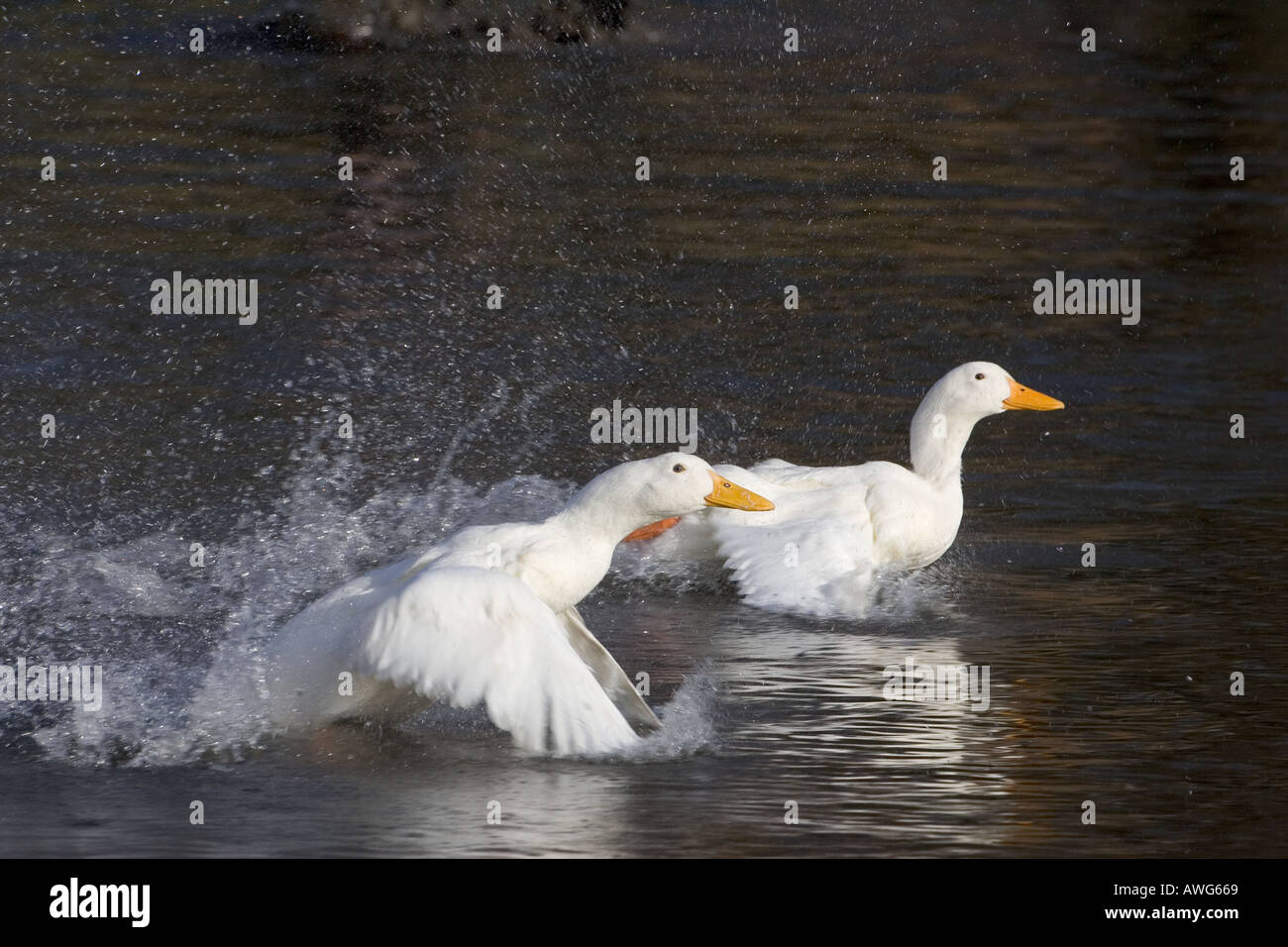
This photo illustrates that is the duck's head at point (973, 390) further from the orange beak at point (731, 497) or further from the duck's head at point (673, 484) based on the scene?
the duck's head at point (673, 484)

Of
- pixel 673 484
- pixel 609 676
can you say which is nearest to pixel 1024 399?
pixel 673 484

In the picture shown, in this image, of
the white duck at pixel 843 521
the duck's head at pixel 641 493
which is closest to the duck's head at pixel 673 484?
the duck's head at pixel 641 493

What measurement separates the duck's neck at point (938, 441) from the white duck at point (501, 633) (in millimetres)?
2533

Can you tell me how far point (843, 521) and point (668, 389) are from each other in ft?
12.1

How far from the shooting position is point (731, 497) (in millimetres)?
9016

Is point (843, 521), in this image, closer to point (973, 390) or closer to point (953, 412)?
point (953, 412)

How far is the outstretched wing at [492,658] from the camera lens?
7.53m

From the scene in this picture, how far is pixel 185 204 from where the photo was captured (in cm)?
1842

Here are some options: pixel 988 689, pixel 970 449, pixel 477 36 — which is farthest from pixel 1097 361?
pixel 477 36

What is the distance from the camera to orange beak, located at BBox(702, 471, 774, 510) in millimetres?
8867

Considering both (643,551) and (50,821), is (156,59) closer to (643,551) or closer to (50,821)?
(643,551)

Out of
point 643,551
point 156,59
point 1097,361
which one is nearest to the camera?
point 643,551

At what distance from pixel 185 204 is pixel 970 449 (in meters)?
8.28

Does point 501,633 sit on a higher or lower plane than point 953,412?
lower
